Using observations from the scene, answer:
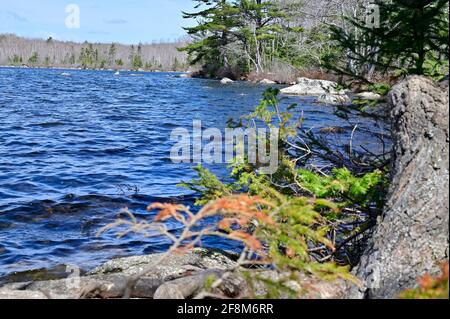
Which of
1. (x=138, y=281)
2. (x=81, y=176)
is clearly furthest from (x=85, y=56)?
(x=138, y=281)

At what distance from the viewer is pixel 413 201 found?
9.70ft

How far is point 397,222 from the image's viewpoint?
3.05 metres

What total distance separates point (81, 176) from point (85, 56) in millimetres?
119643

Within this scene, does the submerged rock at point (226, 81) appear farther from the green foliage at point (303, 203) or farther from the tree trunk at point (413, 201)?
the tree trunk at point (413, 201)

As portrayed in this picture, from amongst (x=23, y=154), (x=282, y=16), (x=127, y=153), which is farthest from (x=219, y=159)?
(x=282, y=16)

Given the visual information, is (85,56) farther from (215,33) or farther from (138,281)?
(138,281)

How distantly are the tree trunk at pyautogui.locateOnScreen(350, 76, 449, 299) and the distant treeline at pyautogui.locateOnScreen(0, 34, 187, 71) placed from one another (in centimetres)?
9933

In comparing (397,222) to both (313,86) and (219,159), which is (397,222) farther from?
(313,86)

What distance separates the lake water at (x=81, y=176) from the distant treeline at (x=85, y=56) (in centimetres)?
8258

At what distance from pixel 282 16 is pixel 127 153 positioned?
3800 cm

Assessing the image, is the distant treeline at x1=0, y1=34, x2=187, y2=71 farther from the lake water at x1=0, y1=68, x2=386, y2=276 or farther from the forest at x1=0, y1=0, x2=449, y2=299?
the forest at x1=0, y1=0, x2=449, y2=299

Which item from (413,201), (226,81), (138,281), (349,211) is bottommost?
(138,281)
